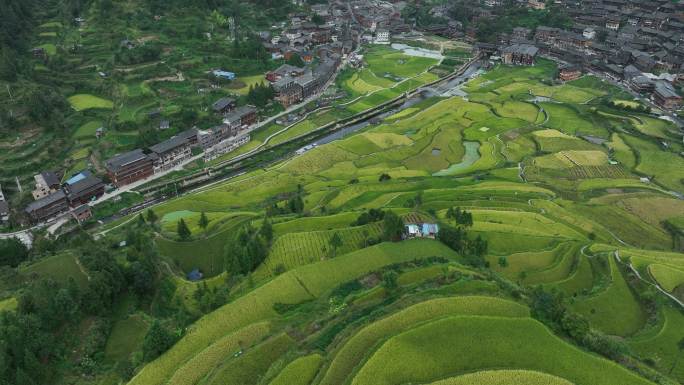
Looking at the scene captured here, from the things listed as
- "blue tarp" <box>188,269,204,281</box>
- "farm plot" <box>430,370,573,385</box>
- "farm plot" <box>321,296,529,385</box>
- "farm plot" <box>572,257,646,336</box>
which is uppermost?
"farm plot" <box>430,370,573,385</box>

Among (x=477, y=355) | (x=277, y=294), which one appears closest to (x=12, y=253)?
(x=277, y=294)

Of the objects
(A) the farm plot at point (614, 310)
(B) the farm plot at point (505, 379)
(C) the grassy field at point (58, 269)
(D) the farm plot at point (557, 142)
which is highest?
(B) the farm plot at point (505, 379)

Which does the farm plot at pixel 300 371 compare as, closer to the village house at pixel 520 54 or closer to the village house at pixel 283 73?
the village house at pixel 283 73

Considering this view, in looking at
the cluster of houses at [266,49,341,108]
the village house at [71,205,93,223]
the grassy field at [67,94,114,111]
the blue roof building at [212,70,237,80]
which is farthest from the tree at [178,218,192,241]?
the blue roof building at [212,70,237,80]

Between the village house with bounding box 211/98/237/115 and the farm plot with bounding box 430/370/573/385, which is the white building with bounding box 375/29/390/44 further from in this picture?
the farm plot with bounding box 430/370/573/385

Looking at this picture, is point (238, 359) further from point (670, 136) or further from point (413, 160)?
point (670, 136)

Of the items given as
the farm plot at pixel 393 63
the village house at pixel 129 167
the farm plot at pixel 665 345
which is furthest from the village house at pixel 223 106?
the farm plot at pixel 665 345
